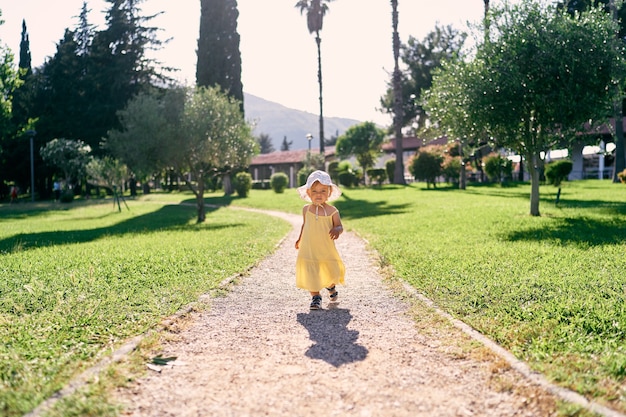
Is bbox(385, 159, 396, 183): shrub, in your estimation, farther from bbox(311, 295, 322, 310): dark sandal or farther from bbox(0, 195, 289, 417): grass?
bbox(311, 295, 322, 310): dark sandal

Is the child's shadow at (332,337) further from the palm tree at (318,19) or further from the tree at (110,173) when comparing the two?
the palm tree at (318,19)

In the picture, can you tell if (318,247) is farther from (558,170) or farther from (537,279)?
(558,170)

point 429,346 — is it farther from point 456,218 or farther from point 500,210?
point 500,210

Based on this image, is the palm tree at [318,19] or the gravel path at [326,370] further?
the palm tree at [318,19]

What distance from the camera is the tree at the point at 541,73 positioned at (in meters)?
15.4

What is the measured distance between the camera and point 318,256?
22.5 ft

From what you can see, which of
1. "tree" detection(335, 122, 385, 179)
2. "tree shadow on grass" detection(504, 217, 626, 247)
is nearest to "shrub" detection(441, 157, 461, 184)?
"tree" detection(335, 122, 385, 179)

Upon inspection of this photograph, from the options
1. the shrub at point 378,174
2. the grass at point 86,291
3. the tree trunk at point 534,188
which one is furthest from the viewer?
the shrub at point 378,174

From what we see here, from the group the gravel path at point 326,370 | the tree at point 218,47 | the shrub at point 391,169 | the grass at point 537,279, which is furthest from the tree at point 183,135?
the shrub at point 391,169

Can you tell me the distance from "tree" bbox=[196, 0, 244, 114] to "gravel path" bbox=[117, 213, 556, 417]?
3594 cm

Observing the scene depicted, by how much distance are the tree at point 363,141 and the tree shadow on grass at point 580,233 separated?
34891 mm

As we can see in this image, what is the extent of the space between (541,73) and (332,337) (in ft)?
43.3

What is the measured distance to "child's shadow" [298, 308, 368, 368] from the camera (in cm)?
500

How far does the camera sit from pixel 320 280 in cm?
682
